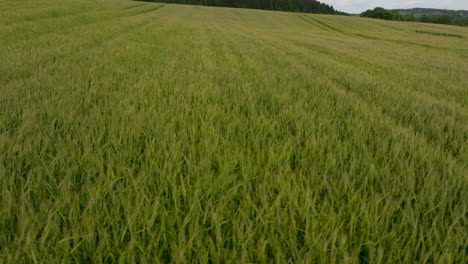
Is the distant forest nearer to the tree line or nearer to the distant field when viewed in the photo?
the tree line

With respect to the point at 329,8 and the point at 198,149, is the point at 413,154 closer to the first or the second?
the point at 198,149

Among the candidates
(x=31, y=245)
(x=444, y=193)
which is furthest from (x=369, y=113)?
(x=31, y=245)

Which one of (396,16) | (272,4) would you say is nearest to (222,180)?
(396,16)

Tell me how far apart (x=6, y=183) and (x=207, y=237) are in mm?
805

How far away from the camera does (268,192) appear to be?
3.30 feet

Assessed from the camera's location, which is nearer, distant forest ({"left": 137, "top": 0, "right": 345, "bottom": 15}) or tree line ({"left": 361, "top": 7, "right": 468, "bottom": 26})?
tree line ({"left": 361, "top": 7, "right": 468, "bottom": 26})

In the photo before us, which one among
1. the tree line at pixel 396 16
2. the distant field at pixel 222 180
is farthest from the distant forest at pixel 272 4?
the distant field at pixel 222 180

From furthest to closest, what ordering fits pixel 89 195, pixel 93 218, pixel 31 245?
pixel 89 195 < pixel 93 218 < pixel 31 245

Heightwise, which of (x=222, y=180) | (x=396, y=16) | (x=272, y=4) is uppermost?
(x=272, y=4)

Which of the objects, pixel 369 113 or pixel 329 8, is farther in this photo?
pixel 329 8

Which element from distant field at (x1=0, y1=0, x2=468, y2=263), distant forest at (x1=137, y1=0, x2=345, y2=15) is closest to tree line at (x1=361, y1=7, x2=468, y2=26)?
distant forest at (x1=137, y1=0, x2=345, y2=15)

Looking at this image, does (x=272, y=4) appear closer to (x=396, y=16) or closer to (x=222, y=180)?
(x=396, y=16)

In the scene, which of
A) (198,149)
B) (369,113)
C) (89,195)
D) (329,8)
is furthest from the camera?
(329,8)

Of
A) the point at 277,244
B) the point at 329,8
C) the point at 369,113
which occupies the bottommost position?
the point at 277,244
